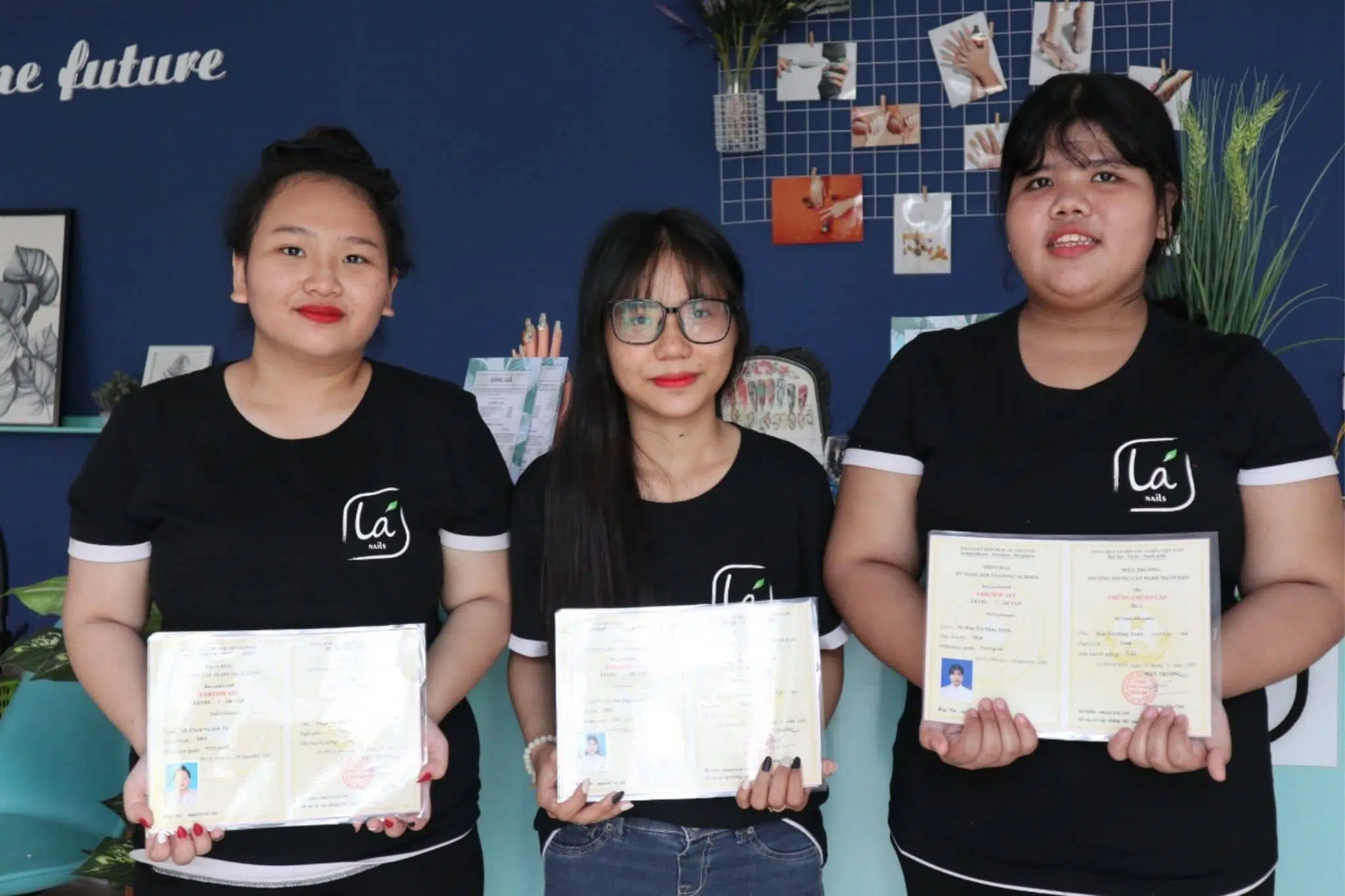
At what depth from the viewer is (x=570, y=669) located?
1.28 meters

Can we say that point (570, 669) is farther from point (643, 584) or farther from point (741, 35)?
point (741, 35)

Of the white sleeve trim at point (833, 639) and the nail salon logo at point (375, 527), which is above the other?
the nail salon logo at point (375, 527)

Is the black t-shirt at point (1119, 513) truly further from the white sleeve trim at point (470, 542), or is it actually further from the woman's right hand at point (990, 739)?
the white sleeve trim at point (470, 542)

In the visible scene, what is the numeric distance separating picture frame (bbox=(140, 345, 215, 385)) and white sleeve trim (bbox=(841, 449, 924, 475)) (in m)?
3.78

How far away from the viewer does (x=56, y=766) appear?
7.12 ft

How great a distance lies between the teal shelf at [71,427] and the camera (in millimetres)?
4496

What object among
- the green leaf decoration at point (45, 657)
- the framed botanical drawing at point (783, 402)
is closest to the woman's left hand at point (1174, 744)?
the framed botanical drawing at point (783, 402)

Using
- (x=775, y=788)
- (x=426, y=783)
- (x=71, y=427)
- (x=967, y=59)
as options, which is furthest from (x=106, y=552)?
(x=71, y=427)

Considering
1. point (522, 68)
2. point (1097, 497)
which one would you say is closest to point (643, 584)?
point (1097, 497)

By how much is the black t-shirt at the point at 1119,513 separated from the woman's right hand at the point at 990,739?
7cm

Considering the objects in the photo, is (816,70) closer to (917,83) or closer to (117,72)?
(917,83)

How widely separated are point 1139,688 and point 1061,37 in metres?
3.04

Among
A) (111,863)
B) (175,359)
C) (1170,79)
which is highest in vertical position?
(1170,79)

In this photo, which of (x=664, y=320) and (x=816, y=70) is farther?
(x=816, y=70)
